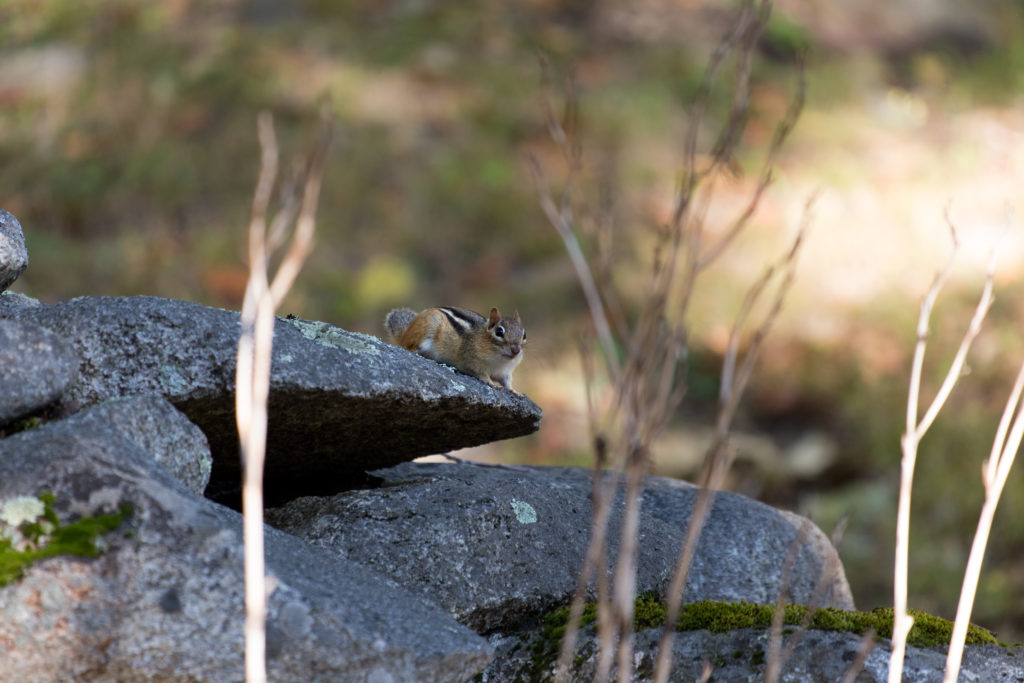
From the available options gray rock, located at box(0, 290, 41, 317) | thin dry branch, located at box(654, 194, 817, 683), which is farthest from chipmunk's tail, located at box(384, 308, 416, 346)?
thin dry branch, located at box(654, 194, 817, 683)

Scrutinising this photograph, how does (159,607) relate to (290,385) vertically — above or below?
below

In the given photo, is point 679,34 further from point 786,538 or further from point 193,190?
point 786,538

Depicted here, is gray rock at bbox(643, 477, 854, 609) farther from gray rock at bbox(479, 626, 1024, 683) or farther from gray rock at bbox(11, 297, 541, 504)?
gray rock at bbox(11, 297, 541, 504)

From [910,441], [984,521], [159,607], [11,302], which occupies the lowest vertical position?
[159,607]

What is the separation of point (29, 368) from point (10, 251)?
30.5 inches

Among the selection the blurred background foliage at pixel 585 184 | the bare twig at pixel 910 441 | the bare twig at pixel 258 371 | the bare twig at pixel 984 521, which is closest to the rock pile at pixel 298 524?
the bare twig at pixel 910 441

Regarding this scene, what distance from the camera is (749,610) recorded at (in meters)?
3.69

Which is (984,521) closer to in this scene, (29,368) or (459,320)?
(29,368)

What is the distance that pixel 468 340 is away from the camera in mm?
4902

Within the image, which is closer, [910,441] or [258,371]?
[258,371]

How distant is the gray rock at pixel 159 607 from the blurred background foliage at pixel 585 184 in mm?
5751

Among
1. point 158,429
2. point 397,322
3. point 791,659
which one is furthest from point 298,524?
point 791,659

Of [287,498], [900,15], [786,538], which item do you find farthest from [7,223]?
[900,15]

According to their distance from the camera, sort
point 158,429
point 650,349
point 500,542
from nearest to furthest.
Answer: point 650,349 → point 158,429 → point 500,542
